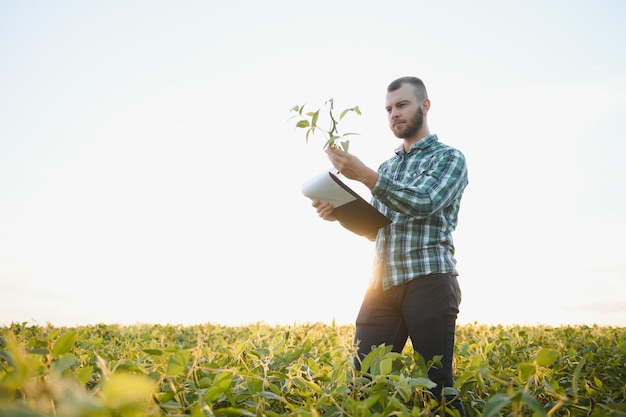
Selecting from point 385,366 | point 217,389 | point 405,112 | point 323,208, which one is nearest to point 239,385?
point 217,389

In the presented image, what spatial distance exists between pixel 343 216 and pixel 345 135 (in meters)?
0.75

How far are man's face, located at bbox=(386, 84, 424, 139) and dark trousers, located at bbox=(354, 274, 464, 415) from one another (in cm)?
110

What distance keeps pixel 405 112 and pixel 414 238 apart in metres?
0.97

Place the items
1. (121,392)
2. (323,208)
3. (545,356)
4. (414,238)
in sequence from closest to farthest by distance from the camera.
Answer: (121,392), (545,356), (414,238), (323,208)

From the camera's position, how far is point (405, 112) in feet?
11.4

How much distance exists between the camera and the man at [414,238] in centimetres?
279

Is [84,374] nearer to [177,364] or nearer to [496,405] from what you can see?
[177,364]

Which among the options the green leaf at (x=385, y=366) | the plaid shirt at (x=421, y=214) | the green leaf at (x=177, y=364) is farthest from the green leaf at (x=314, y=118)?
the green leaf at (x=177, y=364)

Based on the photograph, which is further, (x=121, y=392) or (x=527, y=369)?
(x=527, y=369)

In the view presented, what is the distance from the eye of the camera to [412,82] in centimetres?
347

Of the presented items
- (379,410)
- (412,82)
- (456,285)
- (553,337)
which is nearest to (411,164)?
(412,82)

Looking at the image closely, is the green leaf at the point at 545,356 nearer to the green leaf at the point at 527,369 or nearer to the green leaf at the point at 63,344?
the green leaf at the point at 527,369

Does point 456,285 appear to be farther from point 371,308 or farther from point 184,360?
point 184,360

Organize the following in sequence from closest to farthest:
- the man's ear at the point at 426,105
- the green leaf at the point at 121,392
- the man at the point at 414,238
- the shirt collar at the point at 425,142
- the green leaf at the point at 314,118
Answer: the green leaf at the point at 121,392 < the green leaf at the point at 314,118 < the man at the point at 414,238 < the shirt collar at the point at 425,142 < the man's ear at the point at 426,105
